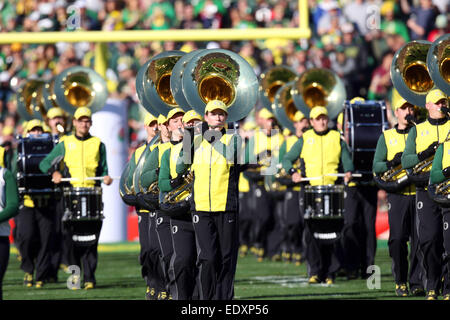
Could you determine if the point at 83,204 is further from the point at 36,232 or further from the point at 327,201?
the point at 327,201

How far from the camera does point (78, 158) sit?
1302cm

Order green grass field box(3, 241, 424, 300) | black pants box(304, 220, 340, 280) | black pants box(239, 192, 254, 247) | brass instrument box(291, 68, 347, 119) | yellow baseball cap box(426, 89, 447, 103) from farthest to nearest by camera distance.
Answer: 1. black pants box(239, 192, 254, 247)
2. brass instrument box(291, 68, 347, 119)
3. black pants box(304, 220, 340, 280)
4. green grass field box(3, 241, 424, 300)
5. yellow baseball cap box(426, 89, 447, 103)

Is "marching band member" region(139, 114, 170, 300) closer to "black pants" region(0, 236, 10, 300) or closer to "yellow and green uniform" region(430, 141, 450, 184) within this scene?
"black pants" region(0, 236, 10, 300)

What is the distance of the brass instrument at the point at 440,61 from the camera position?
10805mm

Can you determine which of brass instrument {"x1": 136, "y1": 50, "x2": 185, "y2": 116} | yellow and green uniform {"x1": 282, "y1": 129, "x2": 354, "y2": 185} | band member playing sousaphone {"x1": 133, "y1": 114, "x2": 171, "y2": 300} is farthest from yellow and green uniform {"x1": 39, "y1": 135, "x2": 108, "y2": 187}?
yellow and green uniform {"x1": 282, "y1": 129, "x2": 354, "y2": 185}

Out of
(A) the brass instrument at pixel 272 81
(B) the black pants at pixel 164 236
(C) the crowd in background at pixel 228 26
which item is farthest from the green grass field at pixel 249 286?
(C) the crowd in background at pixel 228 26

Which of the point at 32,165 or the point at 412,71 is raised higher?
the point at 412,71

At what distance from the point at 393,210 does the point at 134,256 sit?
732cm

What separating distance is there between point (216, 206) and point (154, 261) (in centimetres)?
221

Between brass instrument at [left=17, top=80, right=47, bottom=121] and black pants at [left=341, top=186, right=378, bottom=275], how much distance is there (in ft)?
18.5

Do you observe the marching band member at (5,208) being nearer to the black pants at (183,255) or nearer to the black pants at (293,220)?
the black pants at (183,255)

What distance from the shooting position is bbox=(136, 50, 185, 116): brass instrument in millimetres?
12047

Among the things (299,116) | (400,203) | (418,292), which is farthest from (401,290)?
(299,116)

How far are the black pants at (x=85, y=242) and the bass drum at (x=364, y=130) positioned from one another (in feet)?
9.44
